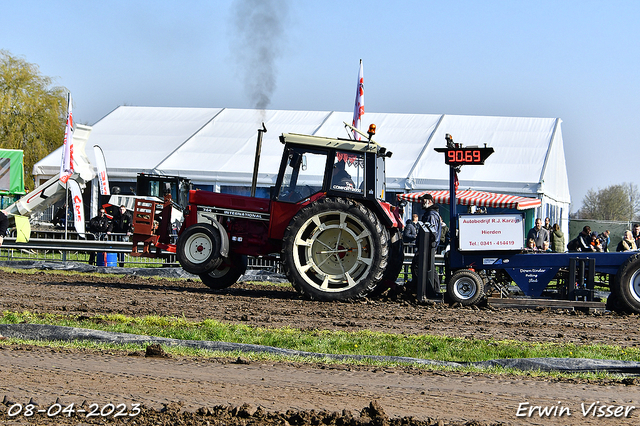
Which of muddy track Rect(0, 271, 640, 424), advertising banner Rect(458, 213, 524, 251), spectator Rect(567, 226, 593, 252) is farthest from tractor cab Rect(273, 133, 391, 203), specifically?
spectator Rect(567, 226, 593, 252)

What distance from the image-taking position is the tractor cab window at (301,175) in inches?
446

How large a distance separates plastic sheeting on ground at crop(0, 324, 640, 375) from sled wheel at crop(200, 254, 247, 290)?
540 centimetres

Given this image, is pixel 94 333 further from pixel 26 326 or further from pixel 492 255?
pixel 492 255

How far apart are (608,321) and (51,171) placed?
21425mm

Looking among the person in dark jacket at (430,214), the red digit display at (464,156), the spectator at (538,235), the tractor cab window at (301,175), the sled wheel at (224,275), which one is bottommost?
the sled wheel at (224,275)

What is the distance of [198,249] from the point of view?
1179 centimetres

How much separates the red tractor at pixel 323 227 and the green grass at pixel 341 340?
288 cm

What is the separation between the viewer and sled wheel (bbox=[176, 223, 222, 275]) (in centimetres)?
1164

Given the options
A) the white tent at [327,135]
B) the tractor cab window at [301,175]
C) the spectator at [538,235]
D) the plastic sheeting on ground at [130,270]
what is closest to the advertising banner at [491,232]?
the tractor cab window at [301,175]

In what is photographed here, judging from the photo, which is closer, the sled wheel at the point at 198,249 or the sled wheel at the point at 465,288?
the sled wheel at the point at 465,288

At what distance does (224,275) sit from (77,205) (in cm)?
1016

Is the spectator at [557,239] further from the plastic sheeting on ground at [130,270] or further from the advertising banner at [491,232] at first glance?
the advertising banner at [491,232]

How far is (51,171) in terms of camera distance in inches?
1029

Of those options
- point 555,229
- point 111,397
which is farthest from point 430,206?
point 111,397
